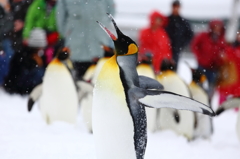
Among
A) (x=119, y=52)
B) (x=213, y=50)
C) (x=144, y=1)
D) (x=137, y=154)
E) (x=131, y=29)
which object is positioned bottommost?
(x=144, y=1)

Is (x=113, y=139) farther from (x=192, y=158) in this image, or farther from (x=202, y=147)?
(x=202, y=147)

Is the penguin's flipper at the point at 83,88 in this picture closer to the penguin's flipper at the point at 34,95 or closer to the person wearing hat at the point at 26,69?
the penguin's flipper at the point at 34,95

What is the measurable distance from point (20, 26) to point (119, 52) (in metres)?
3.51

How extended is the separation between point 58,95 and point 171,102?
1.65m

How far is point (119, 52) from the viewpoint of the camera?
1.83 metres

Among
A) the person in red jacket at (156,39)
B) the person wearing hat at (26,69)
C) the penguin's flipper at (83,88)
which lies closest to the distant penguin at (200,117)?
the penguin's flipper at (83,88)

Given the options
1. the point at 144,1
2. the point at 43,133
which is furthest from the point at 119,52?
the point at 144,1

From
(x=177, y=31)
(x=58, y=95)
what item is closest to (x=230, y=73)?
(x=177, y=31)

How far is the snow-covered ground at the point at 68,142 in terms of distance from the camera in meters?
2.32

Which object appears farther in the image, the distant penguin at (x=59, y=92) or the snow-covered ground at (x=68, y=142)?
the distant penguin at (x=59, y=92)

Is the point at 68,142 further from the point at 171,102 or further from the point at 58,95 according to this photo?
the point at 171,102

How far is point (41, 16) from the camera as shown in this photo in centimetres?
473

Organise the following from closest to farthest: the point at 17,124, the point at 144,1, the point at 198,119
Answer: the point at 17,124
the point at 198,119
the point at 144,1

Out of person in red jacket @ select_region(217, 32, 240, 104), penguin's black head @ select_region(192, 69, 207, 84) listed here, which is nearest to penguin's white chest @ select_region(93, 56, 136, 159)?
penguin's black head @ select_region(192, 69, 207, 84)
